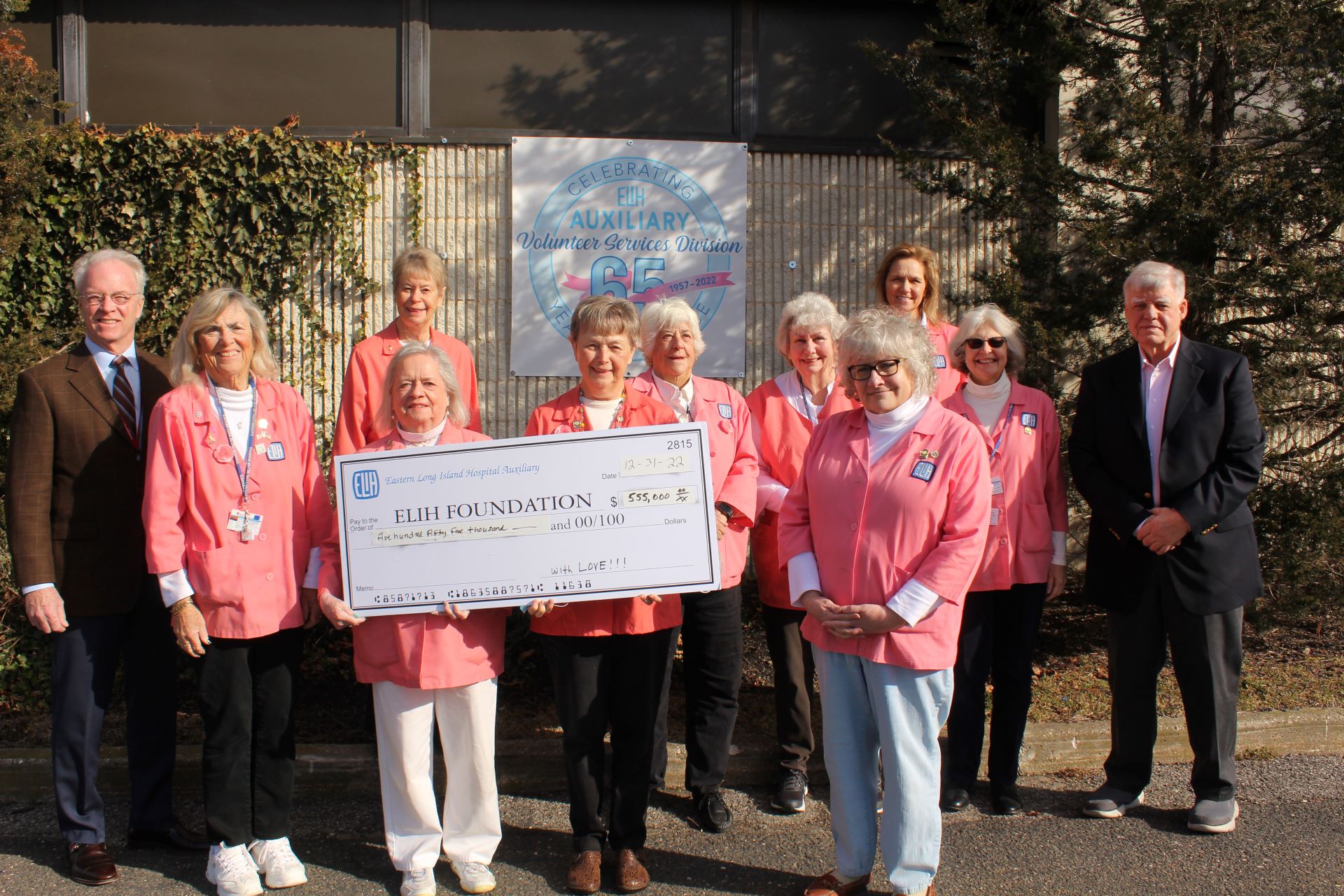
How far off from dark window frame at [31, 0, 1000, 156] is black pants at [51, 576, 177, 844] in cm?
408

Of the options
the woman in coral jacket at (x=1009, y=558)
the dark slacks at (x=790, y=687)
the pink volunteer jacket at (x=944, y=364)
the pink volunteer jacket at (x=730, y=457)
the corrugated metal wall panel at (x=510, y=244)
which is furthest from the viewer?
the corrugated metal wall panel at (x=510, y=244)

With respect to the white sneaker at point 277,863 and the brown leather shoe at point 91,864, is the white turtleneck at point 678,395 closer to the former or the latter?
the white sneaker at point 277,863

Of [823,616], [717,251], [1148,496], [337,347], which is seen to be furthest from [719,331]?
[823,616]

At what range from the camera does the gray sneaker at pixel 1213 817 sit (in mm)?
4281

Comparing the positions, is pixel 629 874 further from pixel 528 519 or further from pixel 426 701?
pixel 528 519

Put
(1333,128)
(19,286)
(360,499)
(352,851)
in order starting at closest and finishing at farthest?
(360,499), (352,851), (1333,128), (19,286)

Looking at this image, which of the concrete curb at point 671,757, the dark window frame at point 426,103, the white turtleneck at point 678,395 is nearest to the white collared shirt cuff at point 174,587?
the concrete curb at point 671,757

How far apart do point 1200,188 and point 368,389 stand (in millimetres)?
4329

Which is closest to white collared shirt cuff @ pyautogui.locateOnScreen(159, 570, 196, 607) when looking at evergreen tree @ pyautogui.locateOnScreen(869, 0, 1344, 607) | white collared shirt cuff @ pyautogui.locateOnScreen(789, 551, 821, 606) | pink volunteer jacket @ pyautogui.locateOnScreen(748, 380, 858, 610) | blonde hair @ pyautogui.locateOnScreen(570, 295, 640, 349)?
blonde hair @ pyautogui.locateOnScreen(570, 295, 640, 349)

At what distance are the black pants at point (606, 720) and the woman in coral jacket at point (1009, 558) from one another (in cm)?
144

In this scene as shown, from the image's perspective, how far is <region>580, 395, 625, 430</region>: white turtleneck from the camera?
395cm

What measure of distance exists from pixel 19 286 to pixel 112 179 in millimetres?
869

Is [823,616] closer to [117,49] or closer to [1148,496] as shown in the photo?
[1148,496]

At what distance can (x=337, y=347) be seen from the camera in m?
7.20
